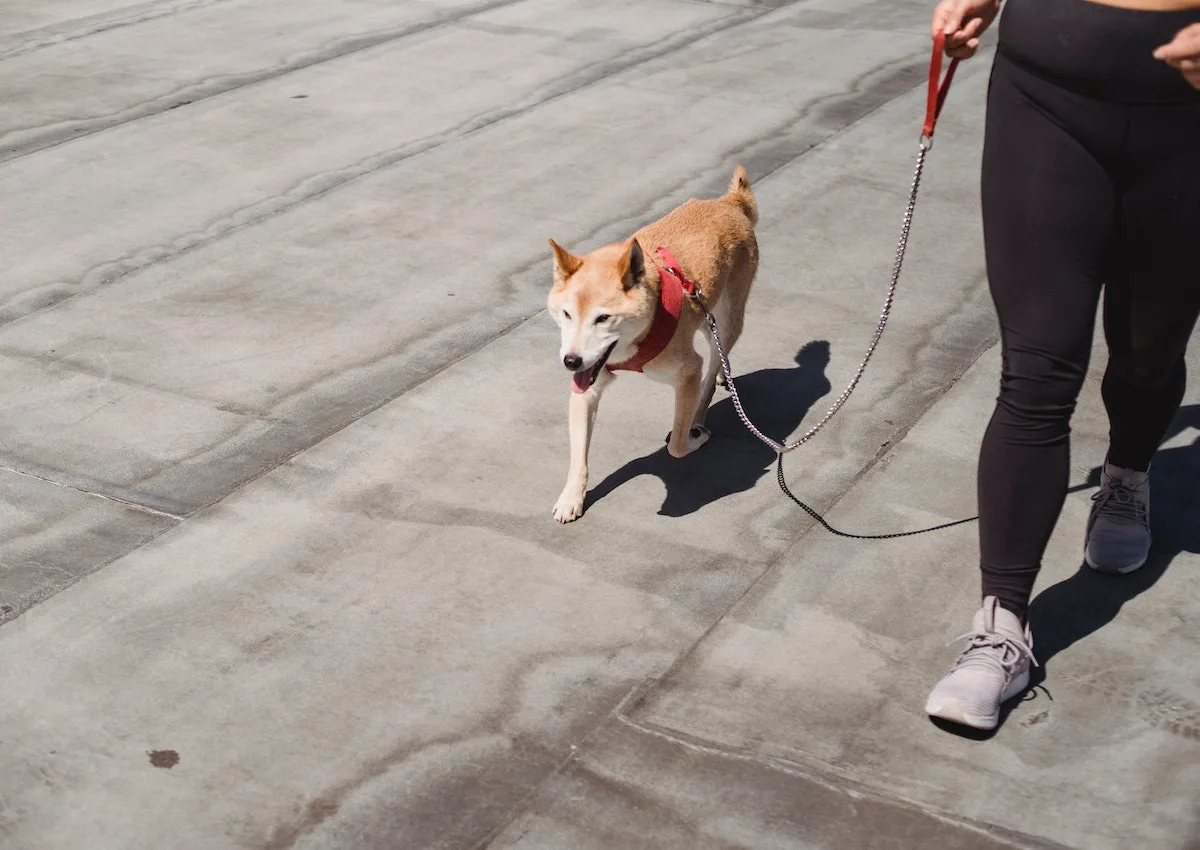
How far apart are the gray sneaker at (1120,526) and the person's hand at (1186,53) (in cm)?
141

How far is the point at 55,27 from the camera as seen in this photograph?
32.8 ft

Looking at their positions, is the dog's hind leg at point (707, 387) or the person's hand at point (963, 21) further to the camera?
the dog's hind leg at point (707, 387)

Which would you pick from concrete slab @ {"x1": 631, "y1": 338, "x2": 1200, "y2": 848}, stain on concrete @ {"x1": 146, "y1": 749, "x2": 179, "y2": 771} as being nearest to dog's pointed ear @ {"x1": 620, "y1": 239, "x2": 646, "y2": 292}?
concrete slab @ {"x1": 631, "y1": 338, "x2": 1200, "y2": 848}

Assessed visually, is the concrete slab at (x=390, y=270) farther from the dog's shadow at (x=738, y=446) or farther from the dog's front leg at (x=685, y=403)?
the dog's front leg at (x=685, y=403)

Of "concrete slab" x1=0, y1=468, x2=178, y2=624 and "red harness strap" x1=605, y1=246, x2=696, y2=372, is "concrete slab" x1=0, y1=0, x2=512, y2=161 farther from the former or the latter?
"red harness strap" x1=605, y1=246, x2=696, y2=372

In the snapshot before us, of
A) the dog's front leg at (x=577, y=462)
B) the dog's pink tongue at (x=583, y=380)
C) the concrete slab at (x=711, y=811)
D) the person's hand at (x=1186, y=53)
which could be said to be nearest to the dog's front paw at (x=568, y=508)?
the dog's front leg at (x=577, y=462)

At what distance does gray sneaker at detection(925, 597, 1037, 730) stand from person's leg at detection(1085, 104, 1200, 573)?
0.69m

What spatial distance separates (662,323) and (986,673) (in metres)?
1.55

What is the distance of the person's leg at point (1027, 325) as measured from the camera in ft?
9.61

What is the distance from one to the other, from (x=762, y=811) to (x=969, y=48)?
72.6 inches

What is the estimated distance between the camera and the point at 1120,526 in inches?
149

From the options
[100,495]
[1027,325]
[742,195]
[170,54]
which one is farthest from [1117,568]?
[170,54]

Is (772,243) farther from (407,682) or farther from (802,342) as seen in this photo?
(407,682)

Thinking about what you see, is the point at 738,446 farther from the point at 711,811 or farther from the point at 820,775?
the point at 711,811
